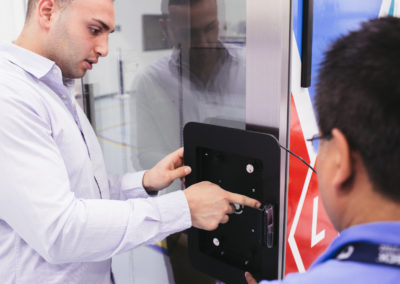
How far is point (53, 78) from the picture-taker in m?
1.13

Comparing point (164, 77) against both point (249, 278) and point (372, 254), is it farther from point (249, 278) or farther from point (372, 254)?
point (372, 254)

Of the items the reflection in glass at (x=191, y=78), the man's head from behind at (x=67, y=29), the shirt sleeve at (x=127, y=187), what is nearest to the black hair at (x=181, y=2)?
the reflection in glass at (x=191, y=78)

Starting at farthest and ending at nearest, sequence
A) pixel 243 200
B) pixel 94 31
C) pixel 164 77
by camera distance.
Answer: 1. pixel 164 77
2. pixel 94 31
3. pixel 243 200

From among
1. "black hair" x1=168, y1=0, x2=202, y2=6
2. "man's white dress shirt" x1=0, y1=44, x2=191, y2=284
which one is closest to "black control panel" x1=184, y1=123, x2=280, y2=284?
"man's white dress shirt" x1=0, y1=44, x2=191, y2=284

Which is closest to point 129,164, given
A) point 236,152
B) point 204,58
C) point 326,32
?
→ point 204,58

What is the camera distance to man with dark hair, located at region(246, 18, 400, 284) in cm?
59

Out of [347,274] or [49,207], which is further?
[49,207]

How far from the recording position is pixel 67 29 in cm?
115

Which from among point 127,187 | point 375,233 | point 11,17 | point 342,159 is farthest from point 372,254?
point 11,17

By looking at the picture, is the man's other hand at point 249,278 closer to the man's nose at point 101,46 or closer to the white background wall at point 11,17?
the man's nose at point 101,46

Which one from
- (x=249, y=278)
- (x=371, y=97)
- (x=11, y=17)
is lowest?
(x=249, y=278)

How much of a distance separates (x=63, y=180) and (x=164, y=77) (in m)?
0.77

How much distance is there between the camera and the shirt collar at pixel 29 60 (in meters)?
1.09

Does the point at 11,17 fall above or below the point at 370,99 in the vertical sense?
above
